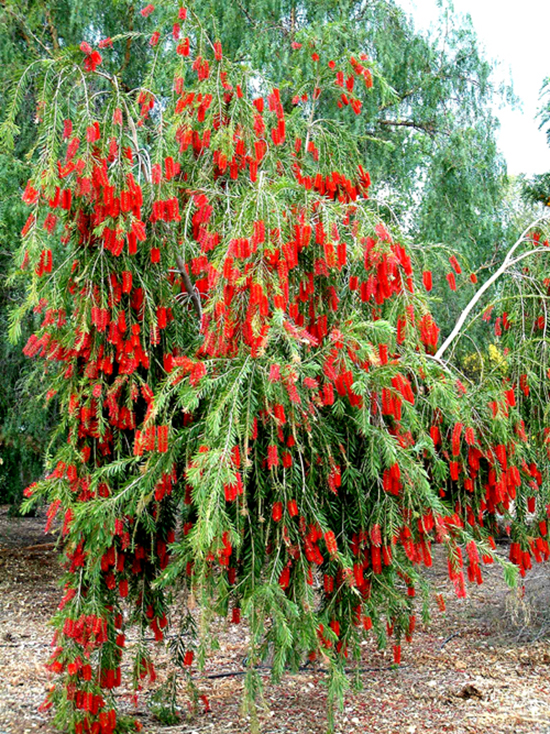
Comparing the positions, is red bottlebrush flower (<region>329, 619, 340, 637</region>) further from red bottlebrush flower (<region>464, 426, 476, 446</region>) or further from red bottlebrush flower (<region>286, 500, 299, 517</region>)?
red bottlebrush flower (<region>464, 426, 476, 446</region>)

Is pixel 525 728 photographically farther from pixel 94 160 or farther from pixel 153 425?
pixel 94 160

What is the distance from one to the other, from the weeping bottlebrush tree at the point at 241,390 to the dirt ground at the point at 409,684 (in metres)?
0.76

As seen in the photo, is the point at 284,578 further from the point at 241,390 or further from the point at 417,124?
the point at 417,124

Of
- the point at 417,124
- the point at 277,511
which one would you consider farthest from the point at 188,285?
the point at 417,124

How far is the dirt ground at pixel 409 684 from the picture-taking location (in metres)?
4.01

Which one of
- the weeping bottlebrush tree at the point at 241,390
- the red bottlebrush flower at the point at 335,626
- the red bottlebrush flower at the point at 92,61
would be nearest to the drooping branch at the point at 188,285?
the weeping bottlebrush tree at the point at 241,390

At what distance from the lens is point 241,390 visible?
2.37 m

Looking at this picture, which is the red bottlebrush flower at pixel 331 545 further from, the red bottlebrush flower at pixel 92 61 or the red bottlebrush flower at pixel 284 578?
the red bottlebrush flower at pixel 92 61

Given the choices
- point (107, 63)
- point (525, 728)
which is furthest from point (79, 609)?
point (107, 63)

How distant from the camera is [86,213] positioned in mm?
2975

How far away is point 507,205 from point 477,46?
137cm

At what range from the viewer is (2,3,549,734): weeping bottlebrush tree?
94.0 inches

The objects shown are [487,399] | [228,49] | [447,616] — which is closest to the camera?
[487,399]

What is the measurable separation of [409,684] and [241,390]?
3.17 metres
